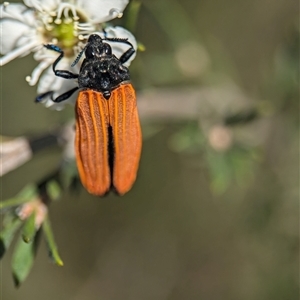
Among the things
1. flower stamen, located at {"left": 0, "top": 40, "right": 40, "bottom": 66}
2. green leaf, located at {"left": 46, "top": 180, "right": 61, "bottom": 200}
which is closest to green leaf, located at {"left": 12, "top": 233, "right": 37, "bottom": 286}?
green leaf, located at {"left": 46, "top": 180, "right": 61, "bottom": 200}

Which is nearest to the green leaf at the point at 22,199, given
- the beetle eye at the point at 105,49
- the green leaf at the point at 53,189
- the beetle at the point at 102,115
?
the green leaf at the point at 53,189

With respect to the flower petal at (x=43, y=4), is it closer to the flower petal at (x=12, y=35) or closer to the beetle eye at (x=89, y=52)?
the flower petal at (x=12, y=35)

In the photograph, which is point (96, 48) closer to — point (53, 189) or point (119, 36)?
point (119, 36)

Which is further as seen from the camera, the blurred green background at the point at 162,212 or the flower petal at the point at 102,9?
the blurred green background at the point at 162,212

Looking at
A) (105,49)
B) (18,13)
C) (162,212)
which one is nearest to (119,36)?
(105,49)

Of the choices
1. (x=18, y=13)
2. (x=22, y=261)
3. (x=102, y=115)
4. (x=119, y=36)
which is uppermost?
(x=18, y=13)

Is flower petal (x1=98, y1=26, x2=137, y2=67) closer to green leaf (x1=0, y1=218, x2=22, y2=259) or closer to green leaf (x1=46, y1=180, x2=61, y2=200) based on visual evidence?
green leaf (x1=46, y1=180, x2=61, y2=200)

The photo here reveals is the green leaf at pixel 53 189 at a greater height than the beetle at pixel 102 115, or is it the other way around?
the beetle at pixel 102 115
